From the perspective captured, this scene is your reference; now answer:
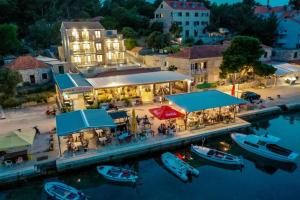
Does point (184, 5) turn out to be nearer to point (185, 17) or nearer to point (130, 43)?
point (185, 17)

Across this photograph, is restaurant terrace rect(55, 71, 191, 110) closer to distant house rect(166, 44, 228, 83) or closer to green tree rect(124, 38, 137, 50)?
distant house rect(166, 44, 228, 83)

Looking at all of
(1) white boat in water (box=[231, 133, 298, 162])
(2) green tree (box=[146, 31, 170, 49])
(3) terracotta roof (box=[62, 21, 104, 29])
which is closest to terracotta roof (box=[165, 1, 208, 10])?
(2) green tree (box=[146, 31, 170, 49])

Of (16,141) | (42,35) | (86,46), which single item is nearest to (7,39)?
(42,35)

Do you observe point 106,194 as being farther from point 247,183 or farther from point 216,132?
point 216,132

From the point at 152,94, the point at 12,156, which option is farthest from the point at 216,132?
the point at 12,156

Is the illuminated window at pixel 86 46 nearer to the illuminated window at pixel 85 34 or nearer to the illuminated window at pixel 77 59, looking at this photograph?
the illuminated window at pixel 85 34

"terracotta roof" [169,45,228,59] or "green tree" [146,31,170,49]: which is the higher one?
"green tree" [146,31,170,49]
